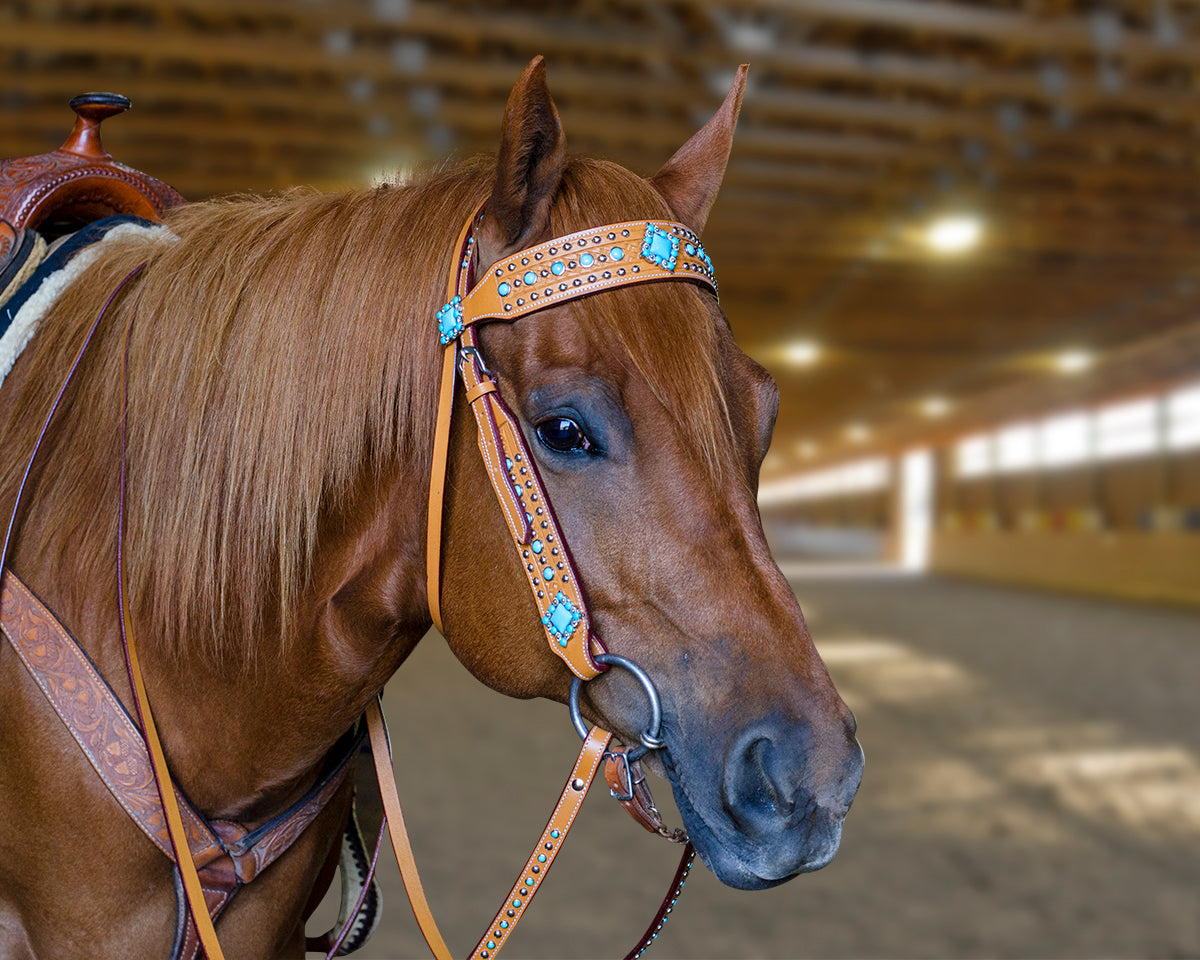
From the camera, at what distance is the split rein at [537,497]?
35.9 inches

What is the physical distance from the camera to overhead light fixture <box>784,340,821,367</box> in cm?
1317

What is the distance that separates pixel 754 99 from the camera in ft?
17.7

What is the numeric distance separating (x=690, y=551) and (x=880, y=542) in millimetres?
28350

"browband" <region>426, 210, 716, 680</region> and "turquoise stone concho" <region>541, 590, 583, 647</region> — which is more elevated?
"browband" <region>426, 210, 716, 680</region>

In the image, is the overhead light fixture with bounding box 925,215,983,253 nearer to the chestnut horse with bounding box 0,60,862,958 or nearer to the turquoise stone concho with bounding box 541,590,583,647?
the chestnut horse with bounding box 0,60,862,958

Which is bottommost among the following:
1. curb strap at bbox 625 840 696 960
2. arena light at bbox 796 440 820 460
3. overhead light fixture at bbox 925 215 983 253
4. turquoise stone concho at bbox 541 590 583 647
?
arena light at bbox 796 440 820 460

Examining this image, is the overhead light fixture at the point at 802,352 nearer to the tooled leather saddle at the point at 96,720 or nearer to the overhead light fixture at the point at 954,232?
the overhead light fixture at the point at 954,232

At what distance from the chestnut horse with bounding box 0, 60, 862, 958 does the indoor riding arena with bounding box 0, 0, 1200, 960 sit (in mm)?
15

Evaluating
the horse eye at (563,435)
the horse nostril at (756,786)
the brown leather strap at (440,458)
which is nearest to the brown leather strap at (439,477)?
the brown leather strap at (440,458)

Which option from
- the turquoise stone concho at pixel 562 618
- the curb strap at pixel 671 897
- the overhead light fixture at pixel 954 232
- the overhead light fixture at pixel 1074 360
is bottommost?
the overhead light fixture at pixel 1074 360

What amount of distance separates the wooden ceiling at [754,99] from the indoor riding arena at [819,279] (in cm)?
2

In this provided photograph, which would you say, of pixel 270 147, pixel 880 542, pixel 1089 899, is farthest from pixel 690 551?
pixel 880 542

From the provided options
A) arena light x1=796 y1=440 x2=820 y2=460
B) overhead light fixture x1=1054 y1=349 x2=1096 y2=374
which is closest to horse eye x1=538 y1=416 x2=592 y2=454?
overhead light fixture x1=1054 y1=349 x2=1096 y2=374

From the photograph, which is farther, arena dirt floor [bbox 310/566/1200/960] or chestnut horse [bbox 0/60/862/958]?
arena dirt floor [bbox 310/566/1200/960]
